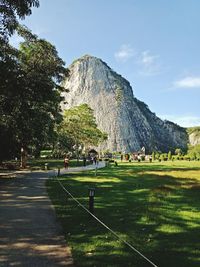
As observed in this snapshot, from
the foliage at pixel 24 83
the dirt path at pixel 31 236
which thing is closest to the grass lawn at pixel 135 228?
the dirt path at pixel 31 236

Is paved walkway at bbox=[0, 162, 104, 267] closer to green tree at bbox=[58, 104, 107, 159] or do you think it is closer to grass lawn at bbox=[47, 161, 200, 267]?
grass lawn at bbox=[47, 161, 200, 267]

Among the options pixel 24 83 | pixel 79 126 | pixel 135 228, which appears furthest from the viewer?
pixel 79 126

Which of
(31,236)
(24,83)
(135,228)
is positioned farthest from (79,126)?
A: (31,236)

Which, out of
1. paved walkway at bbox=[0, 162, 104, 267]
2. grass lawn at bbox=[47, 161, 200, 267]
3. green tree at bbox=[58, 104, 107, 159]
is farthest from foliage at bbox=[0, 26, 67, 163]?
green tree at bbox=[58, 104, 107, 159]

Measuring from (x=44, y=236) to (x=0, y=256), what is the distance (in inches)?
81.3

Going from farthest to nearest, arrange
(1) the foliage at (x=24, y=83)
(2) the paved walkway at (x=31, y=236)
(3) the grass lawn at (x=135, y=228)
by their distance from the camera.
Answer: (1) the foliage at (x=24, y=83), (3) the grass lawn at (x=135, y=228), (2) the paved walkway at (x=31, y=236)

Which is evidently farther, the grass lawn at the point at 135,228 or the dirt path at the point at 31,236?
the grass lawn at the point at 135,228

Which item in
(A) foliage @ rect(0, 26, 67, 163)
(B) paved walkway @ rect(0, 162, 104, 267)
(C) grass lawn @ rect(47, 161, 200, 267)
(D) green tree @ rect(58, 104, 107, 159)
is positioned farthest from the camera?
(D) green tree @ rect(58, 104, 107, 159)

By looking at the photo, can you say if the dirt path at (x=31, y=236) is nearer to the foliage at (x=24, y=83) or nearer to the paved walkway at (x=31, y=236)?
the paved walkway at (x=31, y=236)

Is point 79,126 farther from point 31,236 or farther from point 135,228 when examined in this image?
point 31,236

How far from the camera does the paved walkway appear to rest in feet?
26.0

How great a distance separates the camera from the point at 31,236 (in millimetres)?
10039

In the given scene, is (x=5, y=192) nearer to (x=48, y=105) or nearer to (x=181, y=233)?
(x=181, y=233)

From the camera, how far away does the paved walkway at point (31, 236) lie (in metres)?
7.92
